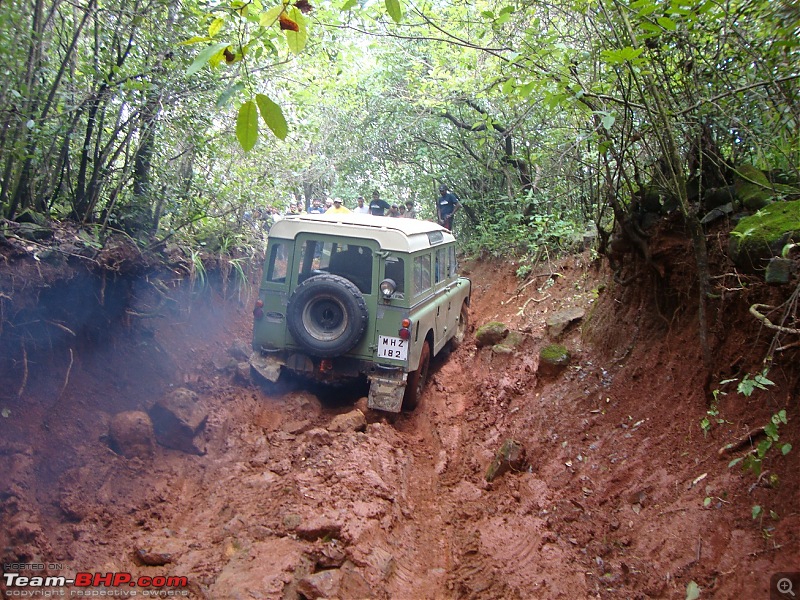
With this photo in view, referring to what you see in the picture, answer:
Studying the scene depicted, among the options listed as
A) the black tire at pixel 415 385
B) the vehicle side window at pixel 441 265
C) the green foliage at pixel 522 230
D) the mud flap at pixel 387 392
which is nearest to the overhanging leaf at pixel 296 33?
the mud flap at pixel 387 392

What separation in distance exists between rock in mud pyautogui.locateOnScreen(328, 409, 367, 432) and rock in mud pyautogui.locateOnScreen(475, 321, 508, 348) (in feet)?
9.65

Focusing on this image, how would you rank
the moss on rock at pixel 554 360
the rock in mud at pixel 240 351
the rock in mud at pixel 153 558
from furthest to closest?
the rock in mud at pixel 240 351, the moss on rock at pixel 554 360, the rock in mud at pixel 153 558

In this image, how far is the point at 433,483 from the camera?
5000mm

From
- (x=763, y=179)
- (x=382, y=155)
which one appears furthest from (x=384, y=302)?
(x=382, y=155)

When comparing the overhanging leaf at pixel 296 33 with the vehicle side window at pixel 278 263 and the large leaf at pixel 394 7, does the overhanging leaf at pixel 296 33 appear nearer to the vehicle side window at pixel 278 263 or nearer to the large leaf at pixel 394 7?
the large leaf at pixel 394 7

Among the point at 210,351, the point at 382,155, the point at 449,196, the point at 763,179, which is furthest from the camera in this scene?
the point at 382,155

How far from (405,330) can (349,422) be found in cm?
110

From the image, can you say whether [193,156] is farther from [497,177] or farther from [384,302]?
[497,177]

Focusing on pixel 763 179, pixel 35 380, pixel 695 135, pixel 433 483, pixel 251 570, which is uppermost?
pixel 695 135

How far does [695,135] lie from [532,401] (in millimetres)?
2909

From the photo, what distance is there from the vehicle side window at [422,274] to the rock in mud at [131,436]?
295 centimetres

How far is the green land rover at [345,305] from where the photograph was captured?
5793mm

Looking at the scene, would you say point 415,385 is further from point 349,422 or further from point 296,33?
point 296,33

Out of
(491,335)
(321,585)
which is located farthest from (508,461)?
(491,335)
